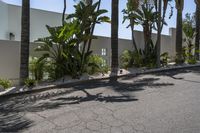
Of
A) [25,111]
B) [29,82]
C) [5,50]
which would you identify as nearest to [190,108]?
[25,111]

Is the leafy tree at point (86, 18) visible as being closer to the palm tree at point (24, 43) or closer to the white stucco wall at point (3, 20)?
the palm tree at point (24, 43)

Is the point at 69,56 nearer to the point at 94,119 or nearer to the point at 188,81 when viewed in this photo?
the point at 188,81

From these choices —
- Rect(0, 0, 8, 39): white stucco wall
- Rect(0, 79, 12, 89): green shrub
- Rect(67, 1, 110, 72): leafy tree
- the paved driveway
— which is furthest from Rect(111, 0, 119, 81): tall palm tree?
Rect(0, 0, 8, 39): white stucco wall

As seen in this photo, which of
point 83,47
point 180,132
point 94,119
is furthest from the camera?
point 83,47

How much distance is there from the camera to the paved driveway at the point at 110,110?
268 inches

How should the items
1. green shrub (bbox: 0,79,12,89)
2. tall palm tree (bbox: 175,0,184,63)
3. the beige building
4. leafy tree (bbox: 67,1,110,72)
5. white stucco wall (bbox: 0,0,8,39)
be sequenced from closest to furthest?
green shrub (bbox: 0,79,12,89), leafy tree (bbox: 67,1,110,72), the beige building, white stucco wall (bbox: 0,0,8,39), tall palm tree (bbox: 175,0,184,63)

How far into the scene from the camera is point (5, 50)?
13234 millimetres

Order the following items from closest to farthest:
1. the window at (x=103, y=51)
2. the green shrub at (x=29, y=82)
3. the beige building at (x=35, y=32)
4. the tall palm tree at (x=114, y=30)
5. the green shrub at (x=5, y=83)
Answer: the green shrub at (x=5, y=83)
the green shrub at (x=29, y=82)
the tall palm tree at (x=114, y=30)
the beige building at (x=35, y=32)
the window at (x=103, y=51)

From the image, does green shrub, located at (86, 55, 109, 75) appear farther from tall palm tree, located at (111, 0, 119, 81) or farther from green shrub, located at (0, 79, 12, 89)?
green shrub, located at (0, 79, 12, 89)

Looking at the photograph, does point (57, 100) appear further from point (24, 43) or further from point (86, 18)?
point (86, 18)

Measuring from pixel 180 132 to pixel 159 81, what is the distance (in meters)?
6.68

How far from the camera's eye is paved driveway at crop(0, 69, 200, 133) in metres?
6.81

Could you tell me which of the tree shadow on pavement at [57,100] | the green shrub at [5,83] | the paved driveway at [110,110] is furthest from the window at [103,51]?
the green shrub at [5,83]

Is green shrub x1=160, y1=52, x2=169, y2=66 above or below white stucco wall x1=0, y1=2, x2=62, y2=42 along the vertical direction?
below
